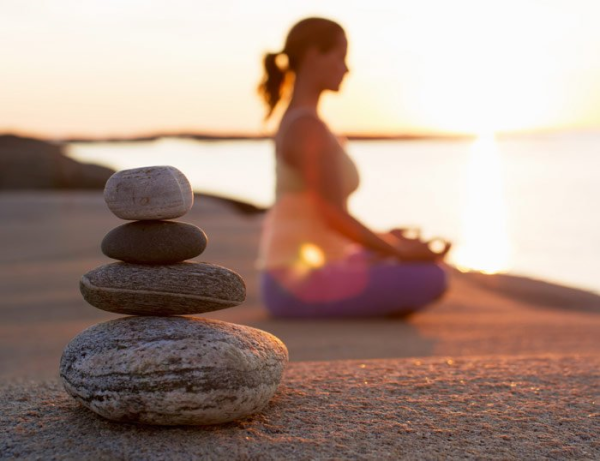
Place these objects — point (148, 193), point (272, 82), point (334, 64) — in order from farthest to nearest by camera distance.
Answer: point (272, 82), point (334, 64), point (148, 193)

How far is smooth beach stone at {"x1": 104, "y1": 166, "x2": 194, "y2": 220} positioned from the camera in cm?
289

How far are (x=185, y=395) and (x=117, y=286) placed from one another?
510 millimetres

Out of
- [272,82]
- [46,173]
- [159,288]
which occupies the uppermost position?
[272,82]

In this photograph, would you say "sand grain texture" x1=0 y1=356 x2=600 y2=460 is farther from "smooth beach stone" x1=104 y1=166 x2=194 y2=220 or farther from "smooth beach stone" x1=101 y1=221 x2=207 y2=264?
"smooth beach stone" x1=104 y1=166 x2=194 y2=220

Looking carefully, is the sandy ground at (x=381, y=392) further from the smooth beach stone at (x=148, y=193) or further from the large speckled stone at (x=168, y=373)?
the smooth beach stone at (x=148, y=193)

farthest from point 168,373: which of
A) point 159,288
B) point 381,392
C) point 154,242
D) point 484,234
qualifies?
point 484,234

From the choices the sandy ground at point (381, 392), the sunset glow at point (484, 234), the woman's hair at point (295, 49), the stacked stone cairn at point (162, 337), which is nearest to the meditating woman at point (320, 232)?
the woman's hair at point (295, 49)

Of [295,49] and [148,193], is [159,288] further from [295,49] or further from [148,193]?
[295,49]

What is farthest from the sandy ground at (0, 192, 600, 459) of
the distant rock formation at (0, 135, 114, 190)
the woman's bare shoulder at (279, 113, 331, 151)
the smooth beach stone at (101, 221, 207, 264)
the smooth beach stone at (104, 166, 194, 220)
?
the distant rock formation at (0, 135, 114, 190)

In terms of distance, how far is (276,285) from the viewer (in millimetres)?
5645

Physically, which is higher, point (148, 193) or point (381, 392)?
point (148, 193)

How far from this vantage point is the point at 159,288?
2.88 m

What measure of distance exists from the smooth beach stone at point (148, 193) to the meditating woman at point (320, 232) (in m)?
2.33

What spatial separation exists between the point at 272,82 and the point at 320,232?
42.5 inches
